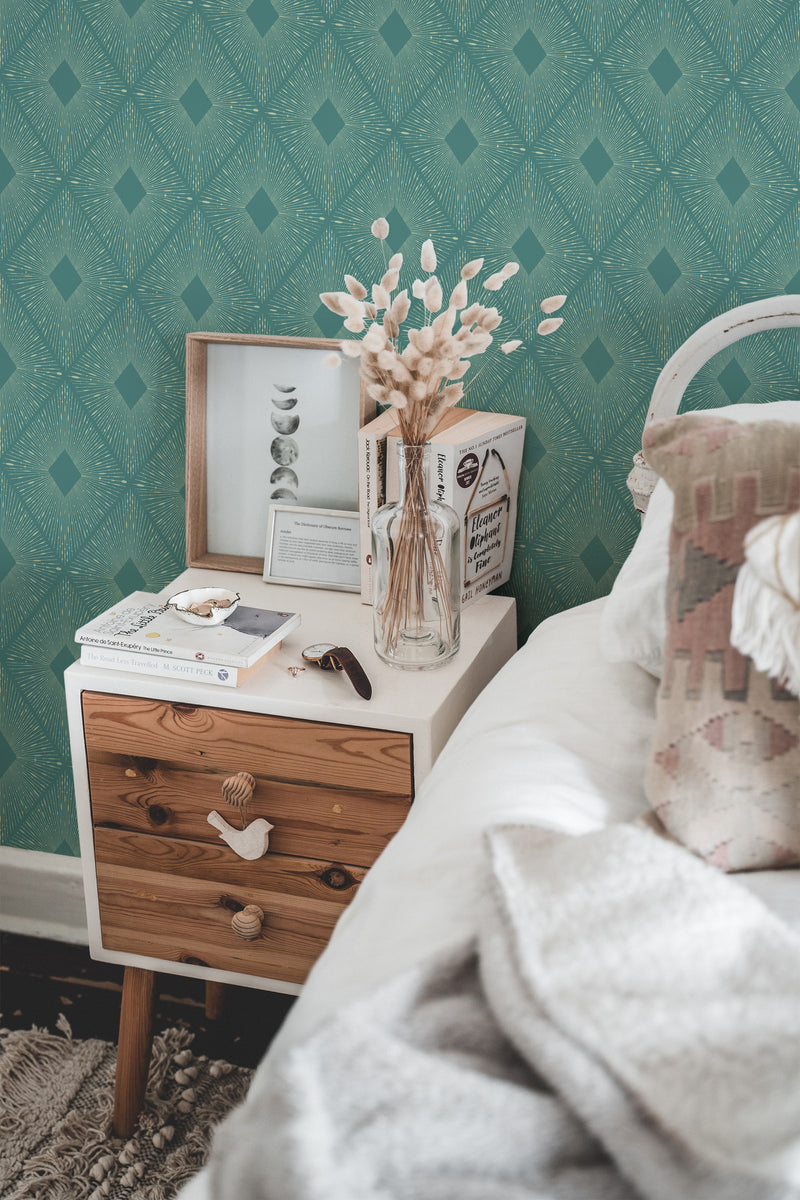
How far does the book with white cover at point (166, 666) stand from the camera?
4.10ft

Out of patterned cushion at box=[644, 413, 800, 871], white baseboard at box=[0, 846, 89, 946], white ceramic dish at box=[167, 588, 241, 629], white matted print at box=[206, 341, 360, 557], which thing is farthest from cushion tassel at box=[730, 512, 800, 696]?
white baseboard at box=[0, 846, 89, 946]

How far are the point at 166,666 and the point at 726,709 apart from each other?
2.29ft

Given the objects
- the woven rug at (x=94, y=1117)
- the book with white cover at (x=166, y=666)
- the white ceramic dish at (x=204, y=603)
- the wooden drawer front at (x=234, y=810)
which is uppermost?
the white ceramic dish at (x=204, y=603)

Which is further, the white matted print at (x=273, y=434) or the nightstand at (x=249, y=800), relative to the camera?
the white matted print at (x=273, y=434)

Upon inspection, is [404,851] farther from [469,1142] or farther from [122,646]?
[122,646]

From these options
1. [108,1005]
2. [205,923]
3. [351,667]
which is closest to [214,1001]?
[108,1005]

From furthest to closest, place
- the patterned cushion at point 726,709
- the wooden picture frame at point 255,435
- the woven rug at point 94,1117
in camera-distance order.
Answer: the wooden picture frame at point 255,435, the woven rug at point 94,1117, the patterned cushion at point 726,709

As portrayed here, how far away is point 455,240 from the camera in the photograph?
1.46 m

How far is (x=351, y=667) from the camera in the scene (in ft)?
4.11

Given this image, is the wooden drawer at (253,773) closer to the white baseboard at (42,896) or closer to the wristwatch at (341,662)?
the wristwatch at (341,662)

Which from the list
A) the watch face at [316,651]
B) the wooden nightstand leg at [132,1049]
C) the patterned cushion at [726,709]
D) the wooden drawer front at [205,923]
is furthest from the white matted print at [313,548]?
the patterned cushion at [726,709]

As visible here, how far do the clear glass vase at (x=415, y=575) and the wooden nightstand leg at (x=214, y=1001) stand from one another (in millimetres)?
689

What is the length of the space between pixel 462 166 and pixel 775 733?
94 centimetres

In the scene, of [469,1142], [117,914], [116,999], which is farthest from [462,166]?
[116,999]
